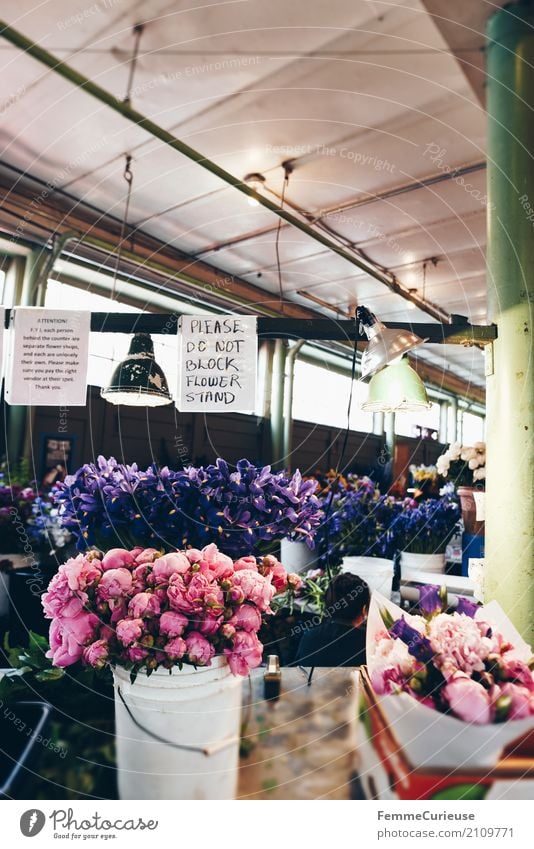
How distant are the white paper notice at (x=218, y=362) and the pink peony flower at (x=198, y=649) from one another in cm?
77

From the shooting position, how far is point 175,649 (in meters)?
0.75

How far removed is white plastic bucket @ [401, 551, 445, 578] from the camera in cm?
→ 276

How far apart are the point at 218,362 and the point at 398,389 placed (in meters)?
1.27

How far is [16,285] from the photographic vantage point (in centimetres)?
491

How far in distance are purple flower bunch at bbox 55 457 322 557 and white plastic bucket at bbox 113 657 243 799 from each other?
9.6 inches

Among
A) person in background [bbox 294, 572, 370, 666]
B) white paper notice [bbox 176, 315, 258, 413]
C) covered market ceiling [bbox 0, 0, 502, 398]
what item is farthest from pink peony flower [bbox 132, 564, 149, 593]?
covered market ceiling [bbox 0, 0, 502, 398]

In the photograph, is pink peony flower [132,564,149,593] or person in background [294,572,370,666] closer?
pink peony flower [132,564,149,593]

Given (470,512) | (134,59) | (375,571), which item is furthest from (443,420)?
(134,59)

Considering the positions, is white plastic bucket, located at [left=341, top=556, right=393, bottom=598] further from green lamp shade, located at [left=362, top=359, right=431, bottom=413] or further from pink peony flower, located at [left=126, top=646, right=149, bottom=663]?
pink peony flower, located at [left=126, top=646, right=149, bottom=663]

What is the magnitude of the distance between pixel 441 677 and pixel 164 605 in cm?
40

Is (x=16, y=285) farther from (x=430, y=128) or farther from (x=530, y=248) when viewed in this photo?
(x=530, y=248)

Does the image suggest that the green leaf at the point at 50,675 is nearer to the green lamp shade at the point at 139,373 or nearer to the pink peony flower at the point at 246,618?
the pink peony flower at the point at 246,618

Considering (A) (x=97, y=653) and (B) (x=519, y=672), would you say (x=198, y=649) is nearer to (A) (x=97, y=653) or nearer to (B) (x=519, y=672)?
(A) (x=97, y=653)

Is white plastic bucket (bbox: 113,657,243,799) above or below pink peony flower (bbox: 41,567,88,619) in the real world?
below
